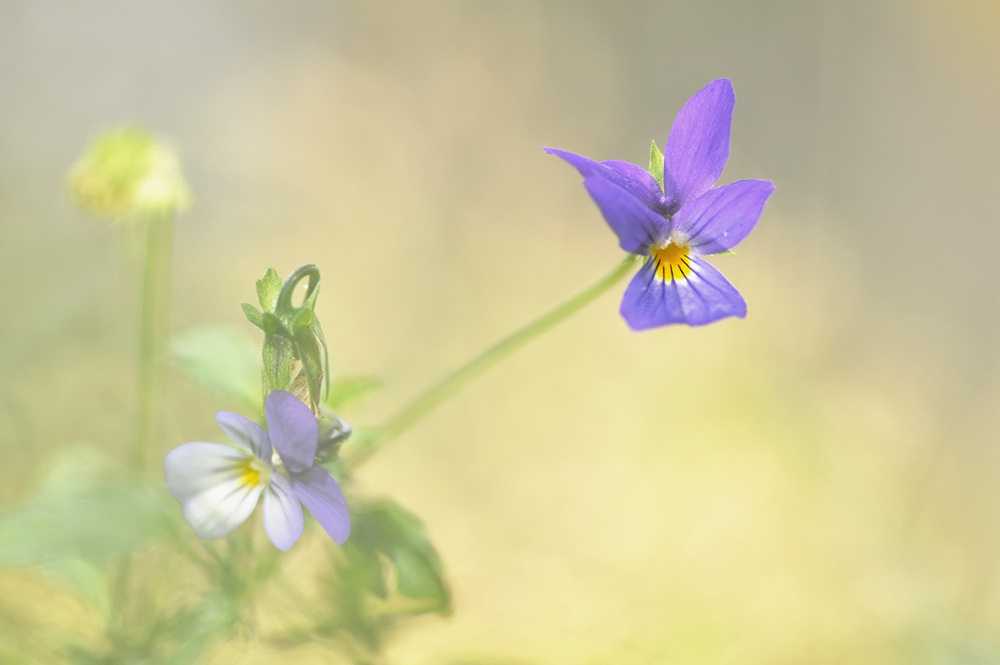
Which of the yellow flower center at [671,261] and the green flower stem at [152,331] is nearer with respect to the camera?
the yellow flower center at [671,261]

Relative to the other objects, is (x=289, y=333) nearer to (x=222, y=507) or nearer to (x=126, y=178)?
(x=222, y=507)

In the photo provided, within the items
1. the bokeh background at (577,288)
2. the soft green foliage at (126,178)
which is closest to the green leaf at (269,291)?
the soft green foliage at (126,178)

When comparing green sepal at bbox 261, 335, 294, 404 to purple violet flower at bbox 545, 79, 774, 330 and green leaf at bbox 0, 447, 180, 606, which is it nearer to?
purple violet flower at bbox 545, 79, 774, 330

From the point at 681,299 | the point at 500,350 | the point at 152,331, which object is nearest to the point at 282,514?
the point at 500,350

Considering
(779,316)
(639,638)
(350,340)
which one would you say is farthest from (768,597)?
(350,340)

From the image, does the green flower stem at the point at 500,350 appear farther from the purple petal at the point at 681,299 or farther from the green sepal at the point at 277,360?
the green sepal at the point at 277,360

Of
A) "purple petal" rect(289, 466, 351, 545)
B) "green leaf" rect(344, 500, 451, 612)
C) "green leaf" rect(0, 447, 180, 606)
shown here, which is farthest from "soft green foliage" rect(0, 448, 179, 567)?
"purple petal" rect(289, 466, 351, 545)
